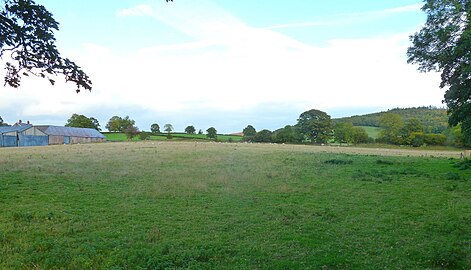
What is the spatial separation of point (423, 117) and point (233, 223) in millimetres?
119247

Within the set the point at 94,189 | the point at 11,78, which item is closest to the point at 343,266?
the point at 11,78

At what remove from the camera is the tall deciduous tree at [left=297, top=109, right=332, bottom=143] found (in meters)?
104

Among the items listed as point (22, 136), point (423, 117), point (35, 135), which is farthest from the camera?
point (423, 117)

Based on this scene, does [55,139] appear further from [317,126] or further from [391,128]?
[391,128]

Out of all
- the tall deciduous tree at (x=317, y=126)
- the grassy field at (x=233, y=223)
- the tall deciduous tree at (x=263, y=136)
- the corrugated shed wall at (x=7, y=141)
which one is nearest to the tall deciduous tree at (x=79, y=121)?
the corrugated shed wall at (x=7, y=141)

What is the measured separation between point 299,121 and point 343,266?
10302cm

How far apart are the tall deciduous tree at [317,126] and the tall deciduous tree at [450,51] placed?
8027cm

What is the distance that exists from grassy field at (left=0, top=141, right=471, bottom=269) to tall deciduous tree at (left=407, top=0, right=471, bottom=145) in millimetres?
6124

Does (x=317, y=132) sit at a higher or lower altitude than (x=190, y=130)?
lower

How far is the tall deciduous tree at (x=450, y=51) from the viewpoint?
19.2 meters

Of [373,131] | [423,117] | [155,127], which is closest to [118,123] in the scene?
[155,127]

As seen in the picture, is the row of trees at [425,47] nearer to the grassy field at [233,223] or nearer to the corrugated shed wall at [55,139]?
the grassy field at [233,223]

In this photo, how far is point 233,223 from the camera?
33.5 ft

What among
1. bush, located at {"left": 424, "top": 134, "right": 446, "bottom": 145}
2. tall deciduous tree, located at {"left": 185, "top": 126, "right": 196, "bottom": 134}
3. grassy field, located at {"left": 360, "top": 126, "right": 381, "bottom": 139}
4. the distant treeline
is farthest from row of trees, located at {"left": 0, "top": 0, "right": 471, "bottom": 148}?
tall deciduous tree, located at {"left": 185, "top": 126, "right": 196, "bottom": 134}
